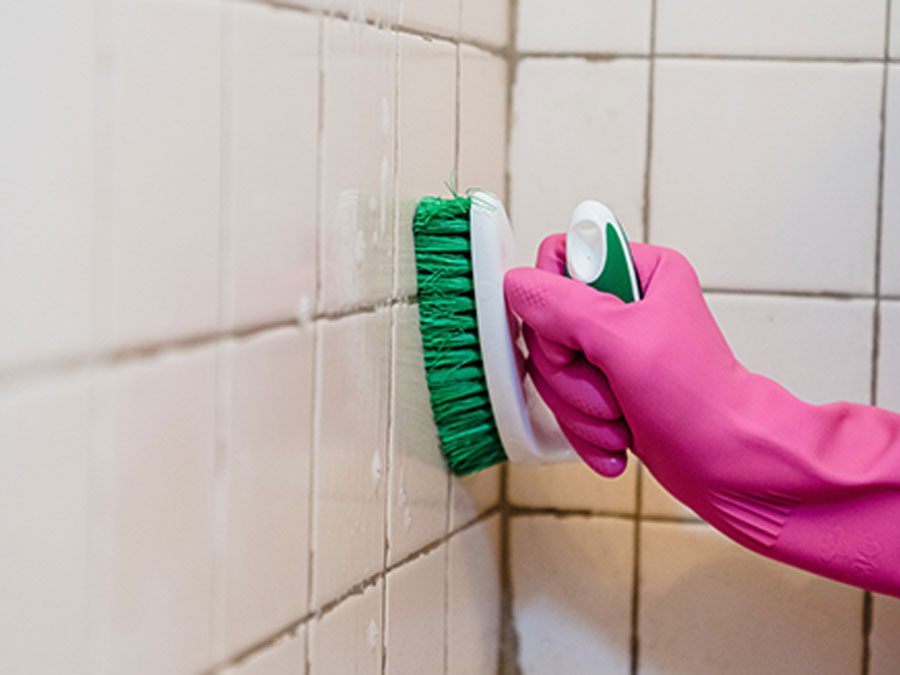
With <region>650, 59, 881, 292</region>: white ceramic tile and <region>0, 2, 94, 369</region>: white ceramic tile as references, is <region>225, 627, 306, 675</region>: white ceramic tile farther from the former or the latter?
<region>650, 59, 881, 292</region>: white ceramic tile

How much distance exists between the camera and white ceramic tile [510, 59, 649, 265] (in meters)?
1.01

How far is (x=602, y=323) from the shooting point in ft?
2.43

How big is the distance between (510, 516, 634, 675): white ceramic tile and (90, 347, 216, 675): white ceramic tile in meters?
0.55

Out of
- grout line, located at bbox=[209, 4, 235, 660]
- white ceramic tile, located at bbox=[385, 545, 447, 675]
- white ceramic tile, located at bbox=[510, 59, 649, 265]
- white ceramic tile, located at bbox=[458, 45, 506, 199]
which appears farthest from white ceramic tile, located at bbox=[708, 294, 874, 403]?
grout line, located at bbox=[209, 4, 235, 660]

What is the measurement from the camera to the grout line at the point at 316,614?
0.57 metres

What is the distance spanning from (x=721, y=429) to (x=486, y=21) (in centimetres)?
41

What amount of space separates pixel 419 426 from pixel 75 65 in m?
0.44

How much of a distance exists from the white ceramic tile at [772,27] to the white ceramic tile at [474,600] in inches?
17.7

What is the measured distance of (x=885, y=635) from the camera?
0.99m

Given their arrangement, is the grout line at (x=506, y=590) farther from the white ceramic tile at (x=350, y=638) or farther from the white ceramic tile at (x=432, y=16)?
the white ceramic tile at (x=350, y=638)

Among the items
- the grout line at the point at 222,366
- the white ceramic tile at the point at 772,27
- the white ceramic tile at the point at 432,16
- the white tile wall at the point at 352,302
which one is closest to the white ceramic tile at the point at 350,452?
the white tile wall at the point at 352,302

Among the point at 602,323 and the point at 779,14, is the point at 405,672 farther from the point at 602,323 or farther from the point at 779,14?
the point at 779,14

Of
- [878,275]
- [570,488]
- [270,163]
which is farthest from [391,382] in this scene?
[878,275]

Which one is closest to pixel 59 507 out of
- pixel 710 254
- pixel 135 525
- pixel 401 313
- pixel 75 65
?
pixel 135 525
